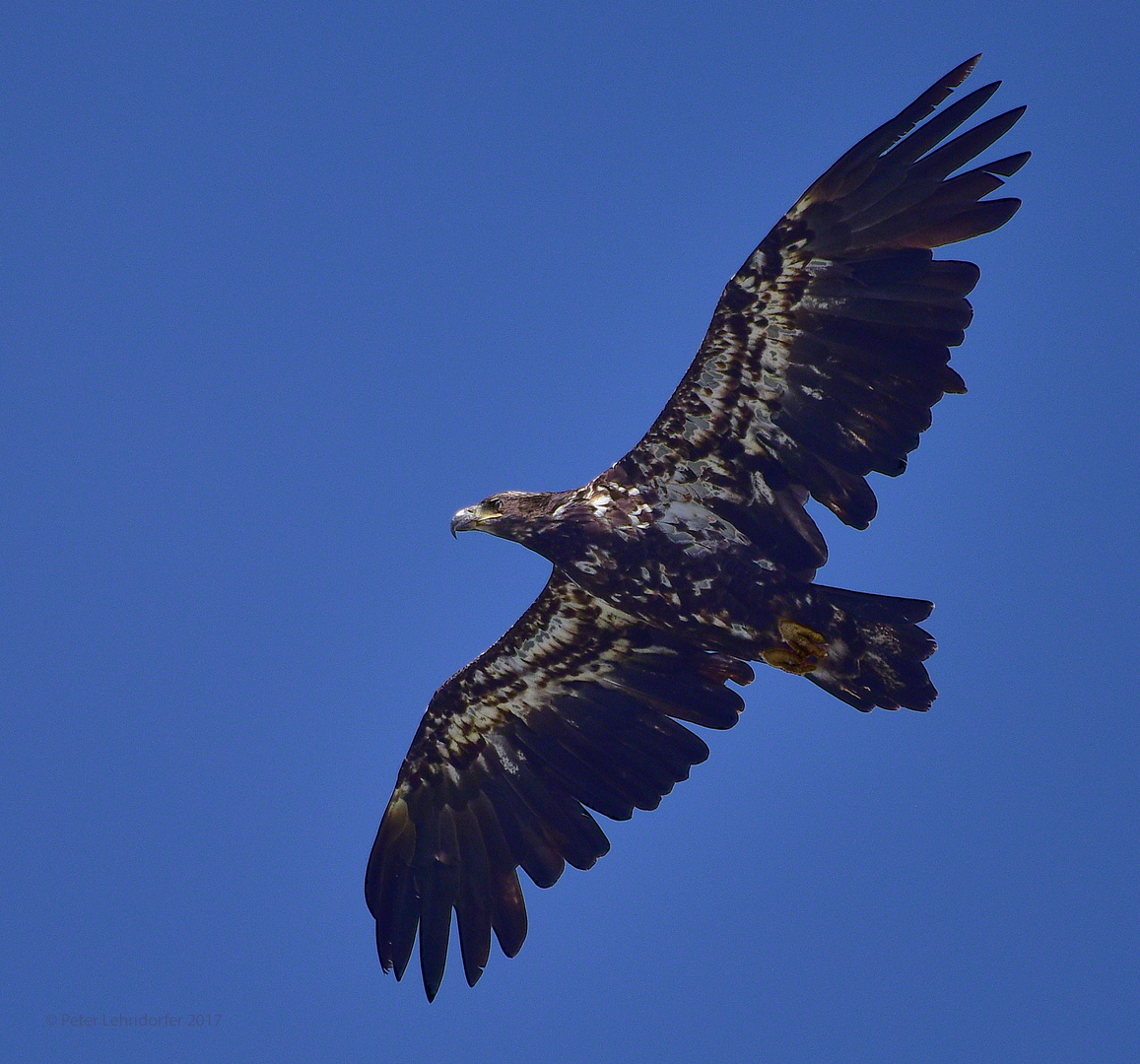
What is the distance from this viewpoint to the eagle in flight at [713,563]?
12.2 meters

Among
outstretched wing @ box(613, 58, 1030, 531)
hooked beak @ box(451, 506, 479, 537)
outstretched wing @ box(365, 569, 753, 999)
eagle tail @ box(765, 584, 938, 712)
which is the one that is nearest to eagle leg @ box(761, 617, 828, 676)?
eagle tail @ box(765, 584, 938, 712)

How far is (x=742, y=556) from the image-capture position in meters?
13.5

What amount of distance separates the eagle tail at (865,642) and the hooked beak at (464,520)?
10.4 feet

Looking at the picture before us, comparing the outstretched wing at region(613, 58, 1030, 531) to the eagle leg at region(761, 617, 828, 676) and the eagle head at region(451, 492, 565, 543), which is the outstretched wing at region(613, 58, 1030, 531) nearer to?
the eagle leg at region(761, 617, 828, 676)

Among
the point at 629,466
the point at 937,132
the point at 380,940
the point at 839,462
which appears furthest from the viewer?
the point at 380,940

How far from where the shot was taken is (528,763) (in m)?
15.1

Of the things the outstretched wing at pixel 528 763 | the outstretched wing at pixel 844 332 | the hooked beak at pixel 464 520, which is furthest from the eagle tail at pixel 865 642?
the hooked beak at pixel 464 520

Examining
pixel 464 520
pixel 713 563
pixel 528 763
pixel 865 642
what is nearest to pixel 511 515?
pixel 464 520

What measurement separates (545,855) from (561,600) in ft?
8.19

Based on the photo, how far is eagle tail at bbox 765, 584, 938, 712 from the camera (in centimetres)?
1295

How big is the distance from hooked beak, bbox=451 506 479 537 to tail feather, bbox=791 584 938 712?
3282 mm

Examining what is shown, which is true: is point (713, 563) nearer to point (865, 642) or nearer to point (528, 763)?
point (865, 642)

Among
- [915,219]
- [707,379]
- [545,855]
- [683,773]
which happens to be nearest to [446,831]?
[545,855]

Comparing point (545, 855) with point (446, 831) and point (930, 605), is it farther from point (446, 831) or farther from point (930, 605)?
point (930, 605)
